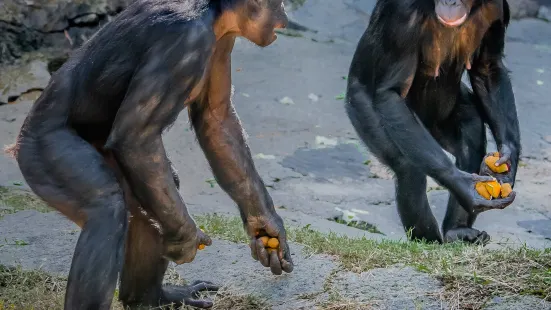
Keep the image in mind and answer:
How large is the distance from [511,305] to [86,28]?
786cm

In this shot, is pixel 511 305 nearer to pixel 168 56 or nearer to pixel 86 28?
→ pixel 168 56

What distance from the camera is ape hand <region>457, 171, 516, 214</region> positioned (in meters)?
5.21

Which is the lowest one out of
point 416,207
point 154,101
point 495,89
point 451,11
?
point 416,207

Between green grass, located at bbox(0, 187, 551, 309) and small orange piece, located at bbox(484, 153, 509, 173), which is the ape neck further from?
small orange piece, located at bbox(484, 153, 509, 173)

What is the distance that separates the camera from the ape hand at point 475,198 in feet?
17.1

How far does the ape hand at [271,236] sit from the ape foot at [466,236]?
2.09 meters

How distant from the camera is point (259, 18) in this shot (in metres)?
3.99

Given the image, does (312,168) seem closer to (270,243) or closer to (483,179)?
(483,179)

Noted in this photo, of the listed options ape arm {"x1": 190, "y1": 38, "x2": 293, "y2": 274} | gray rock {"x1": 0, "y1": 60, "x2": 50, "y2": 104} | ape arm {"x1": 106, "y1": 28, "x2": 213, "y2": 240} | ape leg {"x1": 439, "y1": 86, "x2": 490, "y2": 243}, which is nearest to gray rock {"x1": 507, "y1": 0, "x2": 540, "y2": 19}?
gray rock {"x1": 0, "y1": 60, "x2": 50, "y2": 104}

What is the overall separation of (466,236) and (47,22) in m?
6.47

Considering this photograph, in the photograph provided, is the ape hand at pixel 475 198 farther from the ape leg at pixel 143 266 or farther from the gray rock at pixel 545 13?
the gray rock at pixel 545 13

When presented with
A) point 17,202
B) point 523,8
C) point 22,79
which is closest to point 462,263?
point 17,202

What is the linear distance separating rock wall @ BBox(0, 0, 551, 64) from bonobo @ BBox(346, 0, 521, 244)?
5.49m

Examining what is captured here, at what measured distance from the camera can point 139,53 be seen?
147 inches
